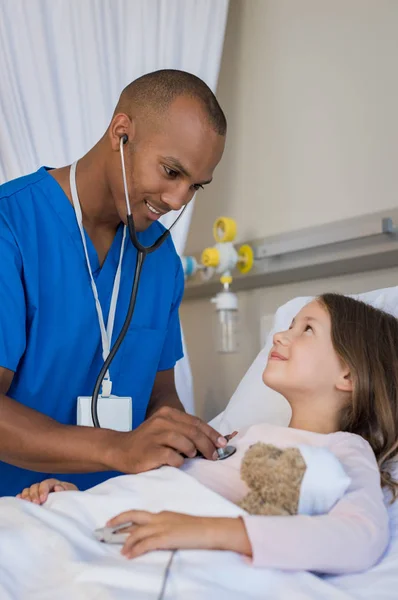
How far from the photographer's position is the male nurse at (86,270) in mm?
1483

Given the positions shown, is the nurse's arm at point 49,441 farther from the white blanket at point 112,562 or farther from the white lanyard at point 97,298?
the white lanyard at point 97,298

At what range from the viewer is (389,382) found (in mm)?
1496

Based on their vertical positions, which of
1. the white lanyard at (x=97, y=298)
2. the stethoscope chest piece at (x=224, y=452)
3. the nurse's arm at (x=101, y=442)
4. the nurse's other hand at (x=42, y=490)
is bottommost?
the nurse's other hand at (x=42, y=490)

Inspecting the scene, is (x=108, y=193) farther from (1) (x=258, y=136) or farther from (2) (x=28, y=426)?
(1) (x=258, y=136)

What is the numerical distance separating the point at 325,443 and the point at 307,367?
0.59 ft

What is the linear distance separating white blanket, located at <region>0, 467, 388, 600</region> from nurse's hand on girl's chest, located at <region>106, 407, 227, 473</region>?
4 centimetres

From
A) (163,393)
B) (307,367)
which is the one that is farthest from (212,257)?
(307,367)

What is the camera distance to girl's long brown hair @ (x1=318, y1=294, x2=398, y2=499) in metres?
1.46

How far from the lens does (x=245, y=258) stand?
245cm

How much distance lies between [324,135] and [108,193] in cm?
93

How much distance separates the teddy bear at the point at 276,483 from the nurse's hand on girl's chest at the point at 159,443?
128 mm

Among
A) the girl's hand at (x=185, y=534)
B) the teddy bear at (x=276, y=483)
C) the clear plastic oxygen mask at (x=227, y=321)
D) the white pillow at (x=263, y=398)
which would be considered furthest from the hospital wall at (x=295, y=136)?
the girl's hand at (x=185, y=534)

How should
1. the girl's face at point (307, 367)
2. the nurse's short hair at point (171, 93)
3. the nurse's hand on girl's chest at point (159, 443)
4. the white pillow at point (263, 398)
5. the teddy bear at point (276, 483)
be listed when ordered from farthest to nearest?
the white pillow at point (263, 398), the nurse's short hair at point (171, 93), the girl's face at point (307, 367), the nurse's hand on girl's chest at point (159, 443), the teddy bear at point (276, 483)

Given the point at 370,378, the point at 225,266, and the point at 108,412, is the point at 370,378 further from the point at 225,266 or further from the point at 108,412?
the point at 225,266
